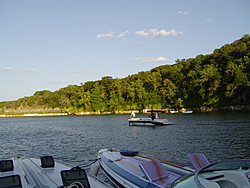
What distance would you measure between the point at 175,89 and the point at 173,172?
330 feet

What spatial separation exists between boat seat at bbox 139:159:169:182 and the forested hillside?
8152 centimetres

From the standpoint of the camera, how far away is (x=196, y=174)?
486 cm

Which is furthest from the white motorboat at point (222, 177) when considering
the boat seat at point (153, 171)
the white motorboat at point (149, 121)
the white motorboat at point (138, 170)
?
the white motorboat at point (149, 121)

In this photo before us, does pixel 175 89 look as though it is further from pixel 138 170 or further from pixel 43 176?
pixel 43 176

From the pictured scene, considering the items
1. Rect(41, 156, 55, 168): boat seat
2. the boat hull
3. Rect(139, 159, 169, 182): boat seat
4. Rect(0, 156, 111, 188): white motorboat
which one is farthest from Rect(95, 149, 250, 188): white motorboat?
the boat hull

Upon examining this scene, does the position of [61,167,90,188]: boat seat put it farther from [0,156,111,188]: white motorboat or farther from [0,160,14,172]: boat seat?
[0,160,14,172]: boat seat

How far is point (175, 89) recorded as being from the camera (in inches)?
4200

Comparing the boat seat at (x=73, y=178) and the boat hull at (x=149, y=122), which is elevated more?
the boat seat at (x=73, y=178)

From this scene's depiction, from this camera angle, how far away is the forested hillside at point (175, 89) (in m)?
87.4

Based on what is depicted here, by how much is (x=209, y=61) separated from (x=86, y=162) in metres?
94.4

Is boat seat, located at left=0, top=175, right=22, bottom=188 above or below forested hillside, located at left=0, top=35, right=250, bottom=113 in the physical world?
below

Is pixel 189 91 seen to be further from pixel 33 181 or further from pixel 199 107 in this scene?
pixel 33 181

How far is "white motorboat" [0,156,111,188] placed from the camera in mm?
6108

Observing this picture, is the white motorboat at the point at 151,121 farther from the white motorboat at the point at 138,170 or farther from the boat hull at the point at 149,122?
the white motorboat at the point at 138,170
